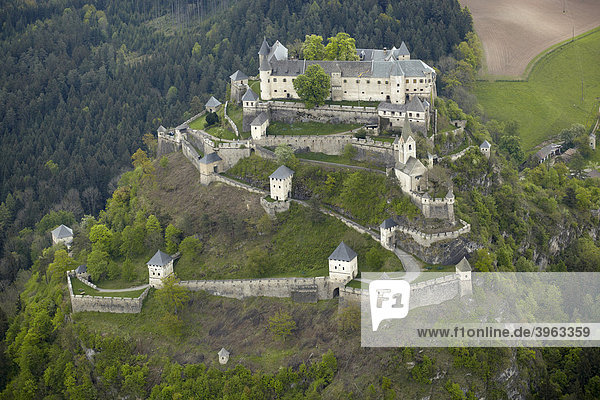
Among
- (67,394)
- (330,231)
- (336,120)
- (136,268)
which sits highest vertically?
(336,120)

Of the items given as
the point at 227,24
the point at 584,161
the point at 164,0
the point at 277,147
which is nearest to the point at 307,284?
the point at 277,147

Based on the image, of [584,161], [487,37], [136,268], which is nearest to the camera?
[136,268]

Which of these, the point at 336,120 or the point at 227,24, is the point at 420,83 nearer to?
the point at 336,120

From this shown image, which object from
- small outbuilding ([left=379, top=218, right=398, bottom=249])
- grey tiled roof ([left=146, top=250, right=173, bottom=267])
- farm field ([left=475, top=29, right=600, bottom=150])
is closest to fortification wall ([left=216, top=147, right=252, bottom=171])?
grey tiled roof ([left=146, top=250, right=173, bottom=267])

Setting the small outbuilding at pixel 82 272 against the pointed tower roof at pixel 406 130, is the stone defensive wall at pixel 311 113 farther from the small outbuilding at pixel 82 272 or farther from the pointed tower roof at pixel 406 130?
the small outbuilding at pixel 82 272

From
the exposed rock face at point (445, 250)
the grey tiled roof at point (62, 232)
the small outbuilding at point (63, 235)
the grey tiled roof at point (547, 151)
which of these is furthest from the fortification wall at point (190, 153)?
the grey tiled roof at point (547, 151)

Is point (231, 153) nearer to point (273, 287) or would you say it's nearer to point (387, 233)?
point (273, 287)
